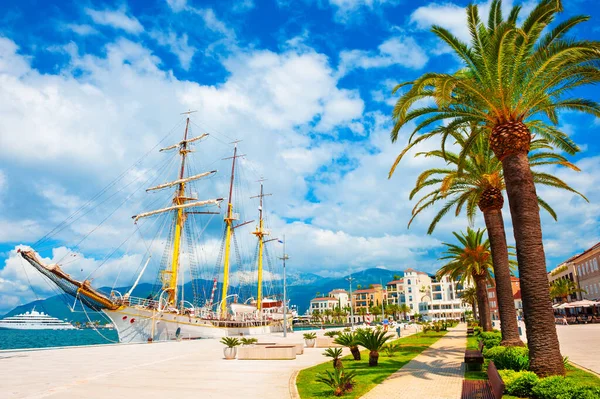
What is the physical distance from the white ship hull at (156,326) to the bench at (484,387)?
Answer: 38072 mm

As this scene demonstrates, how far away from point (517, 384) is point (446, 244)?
2625 cm

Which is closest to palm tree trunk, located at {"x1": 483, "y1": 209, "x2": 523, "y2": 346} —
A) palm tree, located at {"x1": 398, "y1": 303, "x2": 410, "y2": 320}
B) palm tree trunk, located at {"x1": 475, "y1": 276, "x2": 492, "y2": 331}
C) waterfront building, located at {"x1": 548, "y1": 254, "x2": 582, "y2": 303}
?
palm tree trunk, located at {"x1": 475, "y1": 276, "x2": 492, "y2": 331}

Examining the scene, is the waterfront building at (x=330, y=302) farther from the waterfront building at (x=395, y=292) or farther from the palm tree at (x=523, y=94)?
the palm tree at (x=523, y=94)

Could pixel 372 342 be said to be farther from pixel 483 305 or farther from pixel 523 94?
pixel 483 305

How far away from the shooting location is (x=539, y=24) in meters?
12.0

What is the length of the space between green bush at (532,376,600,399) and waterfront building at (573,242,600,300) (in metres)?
56.1

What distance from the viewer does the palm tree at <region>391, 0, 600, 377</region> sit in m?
10.2

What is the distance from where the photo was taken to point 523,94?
12297mm

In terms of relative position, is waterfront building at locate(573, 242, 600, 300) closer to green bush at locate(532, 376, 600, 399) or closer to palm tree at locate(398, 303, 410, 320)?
green bush at locate(532, 376, 600, 399)

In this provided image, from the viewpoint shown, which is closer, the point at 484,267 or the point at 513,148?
the point at 513,148

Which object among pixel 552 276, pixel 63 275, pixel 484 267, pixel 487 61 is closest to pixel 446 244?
pixel 484 267

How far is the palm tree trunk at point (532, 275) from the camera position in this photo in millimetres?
9898

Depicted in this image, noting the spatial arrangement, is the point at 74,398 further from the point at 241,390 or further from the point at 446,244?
the point at 446,244

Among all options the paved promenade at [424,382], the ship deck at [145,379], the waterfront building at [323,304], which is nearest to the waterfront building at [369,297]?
the waterfront building at [323,304]
